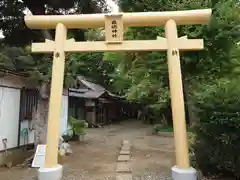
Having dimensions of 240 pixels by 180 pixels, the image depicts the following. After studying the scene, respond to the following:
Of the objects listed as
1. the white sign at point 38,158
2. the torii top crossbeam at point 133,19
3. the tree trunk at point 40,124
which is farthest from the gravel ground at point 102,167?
the torii top crossbeam at point 133,19

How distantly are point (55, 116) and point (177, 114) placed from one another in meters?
2.49

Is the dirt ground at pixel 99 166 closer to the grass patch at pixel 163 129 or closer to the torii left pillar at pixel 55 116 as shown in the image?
the torii left pillar at pixel 55 116

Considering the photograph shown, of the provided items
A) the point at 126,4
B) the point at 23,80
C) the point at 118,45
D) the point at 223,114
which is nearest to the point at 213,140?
the point at 223,114

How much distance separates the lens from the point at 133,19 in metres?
5.75

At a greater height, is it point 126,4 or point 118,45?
point 126,4

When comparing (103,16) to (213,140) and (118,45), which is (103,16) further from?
(213,140)

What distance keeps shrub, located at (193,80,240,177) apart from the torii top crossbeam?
1639 millimetres

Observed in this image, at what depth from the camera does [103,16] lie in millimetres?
5754

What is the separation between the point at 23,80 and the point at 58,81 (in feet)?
11.9

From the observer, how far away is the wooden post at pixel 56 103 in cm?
527

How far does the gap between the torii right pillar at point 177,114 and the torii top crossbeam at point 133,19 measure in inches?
7.3

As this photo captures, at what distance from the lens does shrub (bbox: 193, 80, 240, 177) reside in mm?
4617

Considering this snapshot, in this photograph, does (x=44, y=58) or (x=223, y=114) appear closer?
(x=223, y=114)

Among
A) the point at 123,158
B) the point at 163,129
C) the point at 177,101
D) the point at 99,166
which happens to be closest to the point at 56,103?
the point at 177,101
